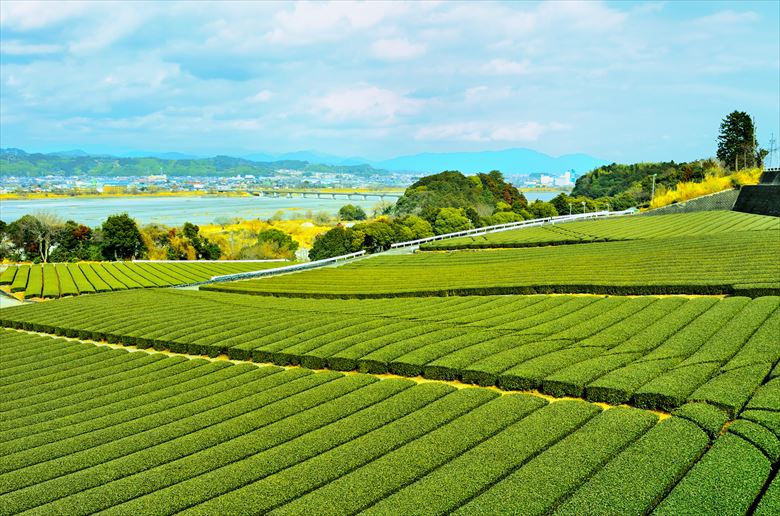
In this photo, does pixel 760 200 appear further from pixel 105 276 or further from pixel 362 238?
pixel 105 276

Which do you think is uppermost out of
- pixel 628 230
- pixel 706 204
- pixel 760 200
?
pixel 760 200

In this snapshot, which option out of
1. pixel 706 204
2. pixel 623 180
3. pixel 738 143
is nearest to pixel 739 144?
pixel 738 143

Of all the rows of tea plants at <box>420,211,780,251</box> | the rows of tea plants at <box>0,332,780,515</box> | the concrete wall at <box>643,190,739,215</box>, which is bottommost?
the rows of tea plants at <box>0,332,780,515</box>

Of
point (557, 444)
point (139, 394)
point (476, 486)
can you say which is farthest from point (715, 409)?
point (139, 394)

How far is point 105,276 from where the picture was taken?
54906 millimetres

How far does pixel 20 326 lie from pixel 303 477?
3024 cm

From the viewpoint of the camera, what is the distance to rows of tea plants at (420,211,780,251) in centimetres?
4666

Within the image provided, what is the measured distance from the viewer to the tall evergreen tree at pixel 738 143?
290ft

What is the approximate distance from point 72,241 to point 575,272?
247 ft

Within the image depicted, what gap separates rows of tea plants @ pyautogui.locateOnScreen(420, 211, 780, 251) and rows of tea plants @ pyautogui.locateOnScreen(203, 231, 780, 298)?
3980 millimetres

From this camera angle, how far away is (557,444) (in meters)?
11.5

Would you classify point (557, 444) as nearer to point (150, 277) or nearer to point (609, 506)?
point (609, 506)

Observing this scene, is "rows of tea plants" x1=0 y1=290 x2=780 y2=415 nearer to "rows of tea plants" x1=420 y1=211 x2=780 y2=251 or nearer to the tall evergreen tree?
"rows of tea plants" x1=420 y1=211 x2=780 y2=251

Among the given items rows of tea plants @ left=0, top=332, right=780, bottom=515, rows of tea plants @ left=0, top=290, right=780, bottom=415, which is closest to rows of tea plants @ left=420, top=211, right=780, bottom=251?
rows of tea plants @ left=0, top=290, right=780, bottom=415
